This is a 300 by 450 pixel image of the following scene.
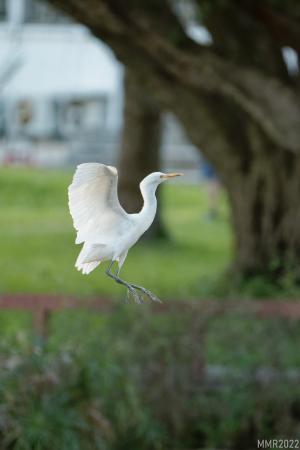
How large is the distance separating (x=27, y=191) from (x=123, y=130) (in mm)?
5802

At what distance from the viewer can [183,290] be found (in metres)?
10.3

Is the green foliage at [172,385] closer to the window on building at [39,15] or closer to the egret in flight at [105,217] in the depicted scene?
the egret in flight at [105,217]

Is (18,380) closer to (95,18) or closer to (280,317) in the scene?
(280,317)

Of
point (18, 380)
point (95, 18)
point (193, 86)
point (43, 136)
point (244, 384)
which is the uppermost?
point (95, 18)

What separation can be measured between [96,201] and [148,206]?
0.18 m

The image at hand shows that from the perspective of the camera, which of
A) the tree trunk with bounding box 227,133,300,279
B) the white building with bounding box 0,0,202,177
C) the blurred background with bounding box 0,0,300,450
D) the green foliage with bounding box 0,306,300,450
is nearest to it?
the blurred background with bounding box 0,0,300,450

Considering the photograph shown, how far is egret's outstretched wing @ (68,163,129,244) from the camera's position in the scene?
2.66 meters

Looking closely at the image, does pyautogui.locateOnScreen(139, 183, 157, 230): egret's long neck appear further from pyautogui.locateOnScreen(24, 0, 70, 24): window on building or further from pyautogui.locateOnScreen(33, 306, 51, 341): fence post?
pyautogui.locateOnScreen(24, 0, 70, 24): window on building

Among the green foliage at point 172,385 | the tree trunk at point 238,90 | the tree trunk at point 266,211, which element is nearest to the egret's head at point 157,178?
the green foliage at point 172,385

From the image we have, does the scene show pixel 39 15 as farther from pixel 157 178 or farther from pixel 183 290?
pixel 157 178

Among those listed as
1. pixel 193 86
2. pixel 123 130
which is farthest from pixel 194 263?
pixel 193 86

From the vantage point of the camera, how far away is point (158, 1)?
9.75 metres

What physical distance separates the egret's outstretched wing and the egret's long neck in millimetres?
95

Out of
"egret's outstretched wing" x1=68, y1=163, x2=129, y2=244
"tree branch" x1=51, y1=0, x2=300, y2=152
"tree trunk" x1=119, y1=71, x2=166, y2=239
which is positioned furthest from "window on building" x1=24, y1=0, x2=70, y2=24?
"egret's outstretched wing" x1=68, y1=163, x2=129, y2=244
